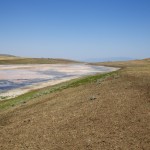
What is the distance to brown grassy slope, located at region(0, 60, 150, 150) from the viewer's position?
47.0ft

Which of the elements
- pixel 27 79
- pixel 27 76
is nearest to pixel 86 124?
pixel 27 79

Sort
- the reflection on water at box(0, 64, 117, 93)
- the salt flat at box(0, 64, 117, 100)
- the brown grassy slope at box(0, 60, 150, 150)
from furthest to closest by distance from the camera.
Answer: the reflection on water at box(0, 64, 117, 93)
the salt flat at box(0, 64, 117, 100)
the brown grassy slope at box(0, 60, 150, 150)

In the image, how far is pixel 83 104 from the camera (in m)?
21.2

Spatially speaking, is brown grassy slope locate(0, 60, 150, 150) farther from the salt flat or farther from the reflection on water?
the reflection on water

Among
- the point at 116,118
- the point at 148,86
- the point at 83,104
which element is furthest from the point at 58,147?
the point at 148,86

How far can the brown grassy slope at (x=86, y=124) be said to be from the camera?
14320 millimetres

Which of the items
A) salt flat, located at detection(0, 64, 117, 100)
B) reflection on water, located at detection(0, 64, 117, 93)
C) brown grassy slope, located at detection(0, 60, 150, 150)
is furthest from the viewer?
reflection on water, located at detection(0, 64, 117, 93)

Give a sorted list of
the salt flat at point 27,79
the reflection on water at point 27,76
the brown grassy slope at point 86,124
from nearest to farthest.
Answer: the brown grassy slope at point 86,124, the salt flat at point 27,79, the reflection on water at point 27,76

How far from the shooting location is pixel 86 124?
16672 millimetres

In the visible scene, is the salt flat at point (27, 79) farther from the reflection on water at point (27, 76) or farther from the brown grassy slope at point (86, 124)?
the brown grassy slope at point (86, 124)

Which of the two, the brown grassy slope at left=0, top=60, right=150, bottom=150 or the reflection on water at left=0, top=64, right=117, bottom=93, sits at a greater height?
the brown grassy slope at left=0, top=60, right=150, bottom=150

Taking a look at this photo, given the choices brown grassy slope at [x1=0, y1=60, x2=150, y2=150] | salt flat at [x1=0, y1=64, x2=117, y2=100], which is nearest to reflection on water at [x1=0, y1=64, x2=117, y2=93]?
salt flat at [x1=0, y1=64, x2=117, y2=100]

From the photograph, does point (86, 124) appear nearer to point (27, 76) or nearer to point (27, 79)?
point (27, 79)

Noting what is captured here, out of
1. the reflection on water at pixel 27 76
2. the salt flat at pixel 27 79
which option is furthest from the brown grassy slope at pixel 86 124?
the reflection on water at pixel 27 76
